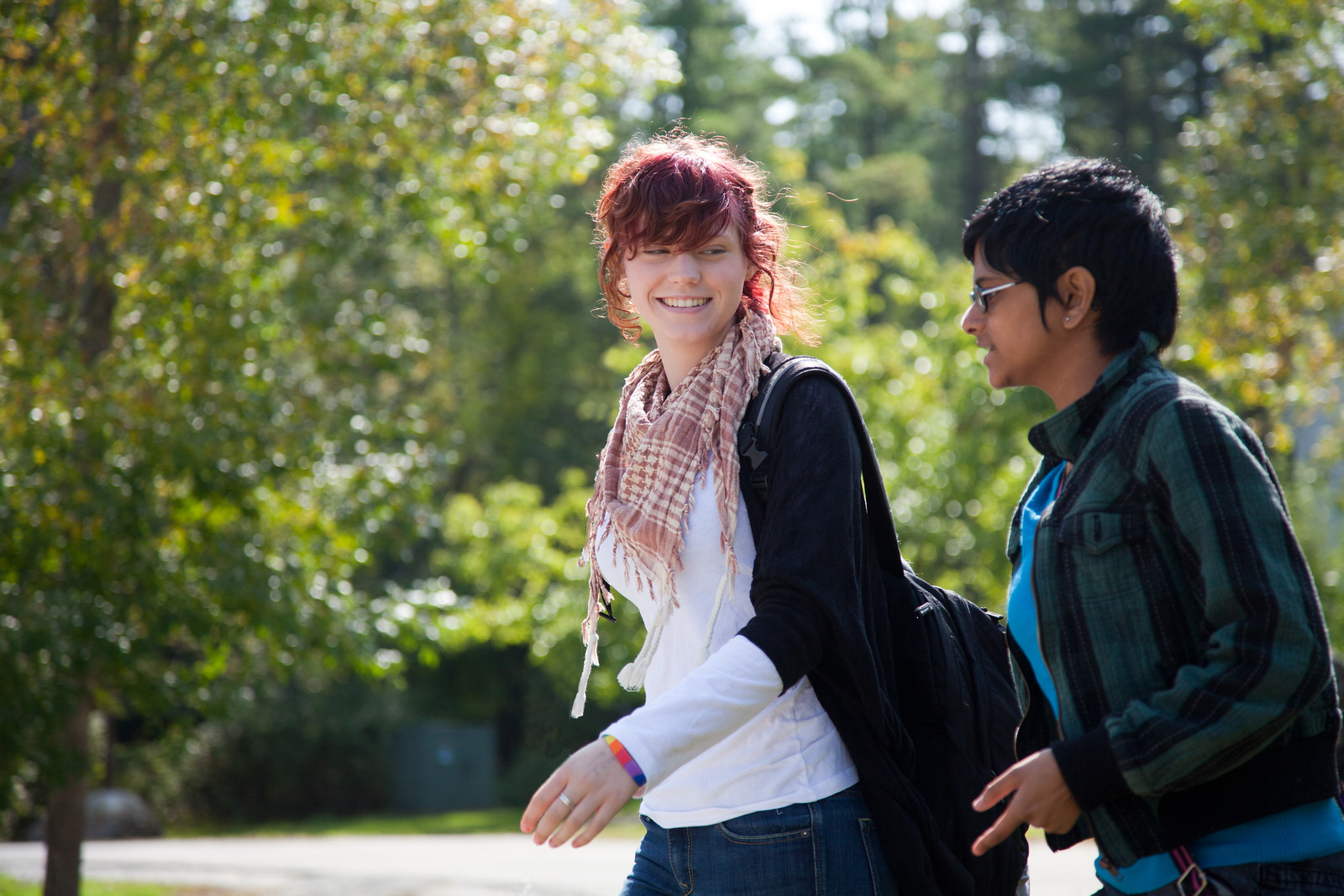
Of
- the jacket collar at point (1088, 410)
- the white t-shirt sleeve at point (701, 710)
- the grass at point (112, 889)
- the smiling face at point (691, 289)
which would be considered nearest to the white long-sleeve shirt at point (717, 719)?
the white t-shirt sleeve at point (701, 710)

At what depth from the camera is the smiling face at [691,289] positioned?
2217 mm

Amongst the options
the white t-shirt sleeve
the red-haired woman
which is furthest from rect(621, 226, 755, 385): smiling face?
the white t-shirt sleeve

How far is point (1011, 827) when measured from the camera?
5.08 ft

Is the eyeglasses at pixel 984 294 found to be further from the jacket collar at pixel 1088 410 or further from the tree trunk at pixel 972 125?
the tree trunk at pixel 972 125

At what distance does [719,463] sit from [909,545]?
8.73m

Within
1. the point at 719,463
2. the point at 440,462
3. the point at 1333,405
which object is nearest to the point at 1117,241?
the point at 719,463

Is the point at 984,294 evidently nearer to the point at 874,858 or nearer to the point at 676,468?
the point at 676,468

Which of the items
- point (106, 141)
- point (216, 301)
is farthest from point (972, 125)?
point (216, 301)

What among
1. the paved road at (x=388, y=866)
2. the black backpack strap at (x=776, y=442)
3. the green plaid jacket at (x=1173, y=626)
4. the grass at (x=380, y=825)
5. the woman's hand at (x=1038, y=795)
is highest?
the black backpack strap at (x=776, y=442)

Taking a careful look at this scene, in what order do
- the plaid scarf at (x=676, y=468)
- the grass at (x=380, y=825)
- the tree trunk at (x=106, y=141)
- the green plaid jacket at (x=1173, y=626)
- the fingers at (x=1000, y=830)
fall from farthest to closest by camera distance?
the grass at (x=380, y=825)
the tree trunk at (x=106, y=141)
the plaid scarf at (x=676, y=468)
the fingers at (x=1000, y=830)
the green plaid jacket at (x=1173, y=626)

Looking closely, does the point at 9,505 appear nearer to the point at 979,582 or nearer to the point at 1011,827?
the point at 1011,827

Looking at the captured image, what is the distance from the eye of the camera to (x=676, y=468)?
6.95 ft

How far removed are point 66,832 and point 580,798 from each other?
7860 millimetres

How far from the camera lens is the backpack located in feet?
6.53
